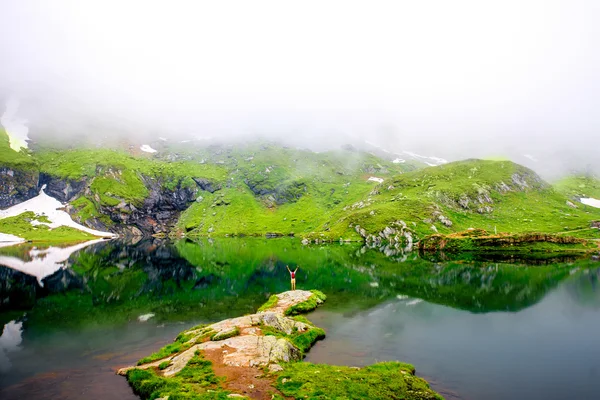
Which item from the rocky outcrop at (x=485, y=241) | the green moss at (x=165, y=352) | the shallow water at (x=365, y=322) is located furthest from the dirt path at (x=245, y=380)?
the rocky outcrop at (x=485, y=241)

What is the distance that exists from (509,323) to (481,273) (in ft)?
146

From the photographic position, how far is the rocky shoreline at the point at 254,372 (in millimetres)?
24438

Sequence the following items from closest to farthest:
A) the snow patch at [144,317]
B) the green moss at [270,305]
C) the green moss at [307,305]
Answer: the snow patch at [144,317] < the green moss at [307,305] < the green moss at [270,305]

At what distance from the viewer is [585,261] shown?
106 meters

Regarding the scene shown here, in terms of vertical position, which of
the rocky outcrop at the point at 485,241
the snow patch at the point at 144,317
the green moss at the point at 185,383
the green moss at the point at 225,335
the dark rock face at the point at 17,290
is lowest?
the rocky outcrop at the point at 485,241

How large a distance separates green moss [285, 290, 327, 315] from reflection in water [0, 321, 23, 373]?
3320cm

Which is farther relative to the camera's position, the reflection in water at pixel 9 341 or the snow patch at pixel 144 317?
the snow patch at pixel 144 317

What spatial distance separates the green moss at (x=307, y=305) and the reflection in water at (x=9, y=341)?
109 feet

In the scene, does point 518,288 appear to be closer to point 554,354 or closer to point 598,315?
point 598,315

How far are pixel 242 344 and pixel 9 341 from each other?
107 ft

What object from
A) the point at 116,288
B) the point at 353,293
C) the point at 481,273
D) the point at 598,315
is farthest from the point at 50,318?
the point at 481,273

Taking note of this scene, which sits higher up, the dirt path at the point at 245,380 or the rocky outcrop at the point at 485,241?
the dirt path at the point at 245,380

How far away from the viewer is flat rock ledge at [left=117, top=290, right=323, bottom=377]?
30.1m

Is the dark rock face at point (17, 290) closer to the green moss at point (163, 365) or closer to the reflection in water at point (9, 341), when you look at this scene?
the reflection in water at point (9, 341)
